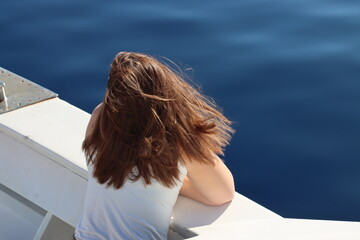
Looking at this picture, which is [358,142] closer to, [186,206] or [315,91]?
[315,91]

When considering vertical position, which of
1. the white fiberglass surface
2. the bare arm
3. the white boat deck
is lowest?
the white fiberglass surface

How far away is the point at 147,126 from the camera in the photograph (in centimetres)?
134

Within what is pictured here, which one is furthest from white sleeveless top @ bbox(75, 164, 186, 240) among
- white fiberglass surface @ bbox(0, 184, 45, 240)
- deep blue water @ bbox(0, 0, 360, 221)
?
deep blue water @ bbox(0, 0, 360, 221)

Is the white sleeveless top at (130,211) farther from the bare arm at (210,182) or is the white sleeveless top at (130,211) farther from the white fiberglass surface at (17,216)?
the white fiberglass surface at (17,216)

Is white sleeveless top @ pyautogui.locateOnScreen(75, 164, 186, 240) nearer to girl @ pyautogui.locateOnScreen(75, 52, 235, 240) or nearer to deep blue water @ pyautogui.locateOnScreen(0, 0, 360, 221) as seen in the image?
girl @ pyautogui.locateOnScreen(75, 52, 235, 240)

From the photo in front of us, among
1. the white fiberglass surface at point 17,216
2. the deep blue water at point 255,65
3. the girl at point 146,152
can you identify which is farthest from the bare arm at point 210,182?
the deep blue water at point 255,65

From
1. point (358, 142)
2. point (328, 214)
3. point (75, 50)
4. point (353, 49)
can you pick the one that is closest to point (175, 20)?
point (75, 50)

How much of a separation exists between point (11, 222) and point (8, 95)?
0.41m

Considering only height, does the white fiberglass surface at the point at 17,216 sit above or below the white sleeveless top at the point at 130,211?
below

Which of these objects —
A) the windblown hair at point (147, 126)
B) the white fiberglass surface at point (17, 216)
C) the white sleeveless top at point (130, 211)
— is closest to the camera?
the windblown hair at point (147, 126)

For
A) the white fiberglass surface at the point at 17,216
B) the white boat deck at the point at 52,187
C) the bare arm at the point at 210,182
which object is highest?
the bare arm at the point at 210,182

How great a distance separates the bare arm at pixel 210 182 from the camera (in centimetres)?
149

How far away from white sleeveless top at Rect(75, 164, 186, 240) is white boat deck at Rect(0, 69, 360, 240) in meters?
0.07

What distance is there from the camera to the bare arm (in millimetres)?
1491
